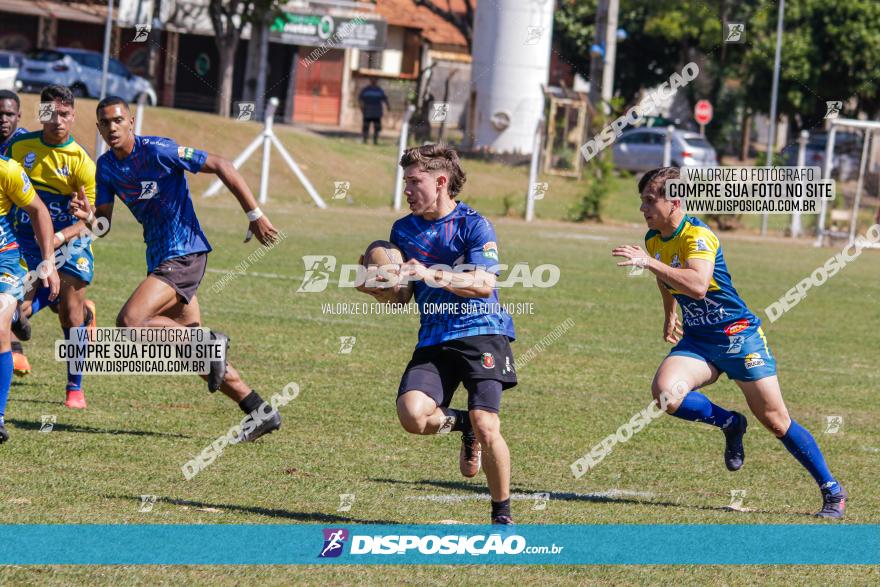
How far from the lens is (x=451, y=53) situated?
2388 inches

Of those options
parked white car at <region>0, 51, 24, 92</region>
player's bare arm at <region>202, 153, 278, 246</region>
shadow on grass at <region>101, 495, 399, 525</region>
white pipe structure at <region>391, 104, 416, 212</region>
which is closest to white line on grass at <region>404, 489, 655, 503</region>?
shadow on grass at <region>101, 495, 399, 525</region>

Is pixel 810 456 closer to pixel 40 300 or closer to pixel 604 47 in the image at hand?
pixel 40 300

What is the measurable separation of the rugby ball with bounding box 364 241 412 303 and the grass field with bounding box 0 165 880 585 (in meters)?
1.19

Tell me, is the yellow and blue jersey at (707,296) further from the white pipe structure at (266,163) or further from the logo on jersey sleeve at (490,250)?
the white pipe structure at (266,163)

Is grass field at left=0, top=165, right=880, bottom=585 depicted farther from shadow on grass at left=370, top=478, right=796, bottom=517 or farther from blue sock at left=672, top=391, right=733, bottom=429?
blue sock at left=672, top=391, right=733, bottom=429

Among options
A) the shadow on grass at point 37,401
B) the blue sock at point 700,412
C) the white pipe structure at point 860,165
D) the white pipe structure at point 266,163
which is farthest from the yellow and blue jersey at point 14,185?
the white pipe structure at point 860,165

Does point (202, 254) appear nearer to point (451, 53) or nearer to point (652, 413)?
point (652, 413)

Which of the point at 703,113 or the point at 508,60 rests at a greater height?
the point at 508,60

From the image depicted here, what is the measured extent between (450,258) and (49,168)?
422 centimetres

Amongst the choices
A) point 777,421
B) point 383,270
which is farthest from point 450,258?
point 777,421

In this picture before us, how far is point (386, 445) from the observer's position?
9.14 metres

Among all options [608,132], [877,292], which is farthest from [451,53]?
[877,292]

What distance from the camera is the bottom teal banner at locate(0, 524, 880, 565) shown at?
604cm

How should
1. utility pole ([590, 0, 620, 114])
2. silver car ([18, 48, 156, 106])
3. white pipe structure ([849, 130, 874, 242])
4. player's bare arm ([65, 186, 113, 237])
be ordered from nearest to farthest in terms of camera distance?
player's bare arm ([65, 186, 113, 237]) → white pipe structure ([849, 130, 874, 242]) → utility pole ([590, 0, 620, 114]) → silver car ([18, 48, 156, 106])
